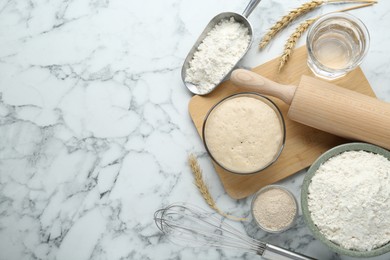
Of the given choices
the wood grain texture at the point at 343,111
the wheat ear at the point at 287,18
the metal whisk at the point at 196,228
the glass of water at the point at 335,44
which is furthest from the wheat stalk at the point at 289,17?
the metal whisk at the point at 196,228

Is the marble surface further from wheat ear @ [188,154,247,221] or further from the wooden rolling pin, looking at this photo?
the wooden rolling pin

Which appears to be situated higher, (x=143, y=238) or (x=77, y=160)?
(x=77, y=160)

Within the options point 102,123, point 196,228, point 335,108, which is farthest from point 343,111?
point 102,123

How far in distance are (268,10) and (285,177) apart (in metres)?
0.59

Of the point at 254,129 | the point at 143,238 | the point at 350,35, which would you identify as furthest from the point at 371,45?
the point at 143,238

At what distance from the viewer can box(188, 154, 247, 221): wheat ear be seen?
62.1 inches

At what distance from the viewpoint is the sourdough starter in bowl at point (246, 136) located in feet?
4.80

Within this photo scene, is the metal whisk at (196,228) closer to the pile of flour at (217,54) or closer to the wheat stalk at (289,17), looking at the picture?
the pile of flour at (217,54)

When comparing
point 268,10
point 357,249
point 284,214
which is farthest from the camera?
point 268,10

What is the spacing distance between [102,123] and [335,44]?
2.83ft

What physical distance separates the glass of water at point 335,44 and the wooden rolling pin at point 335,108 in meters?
0.08

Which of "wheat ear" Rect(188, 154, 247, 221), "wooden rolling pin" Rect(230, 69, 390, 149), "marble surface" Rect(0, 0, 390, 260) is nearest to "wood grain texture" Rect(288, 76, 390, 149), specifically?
"wooden rolling pin" Rect(230, 69, 390, 149)

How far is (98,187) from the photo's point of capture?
164 cm

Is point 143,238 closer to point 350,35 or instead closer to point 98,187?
point 98,187
